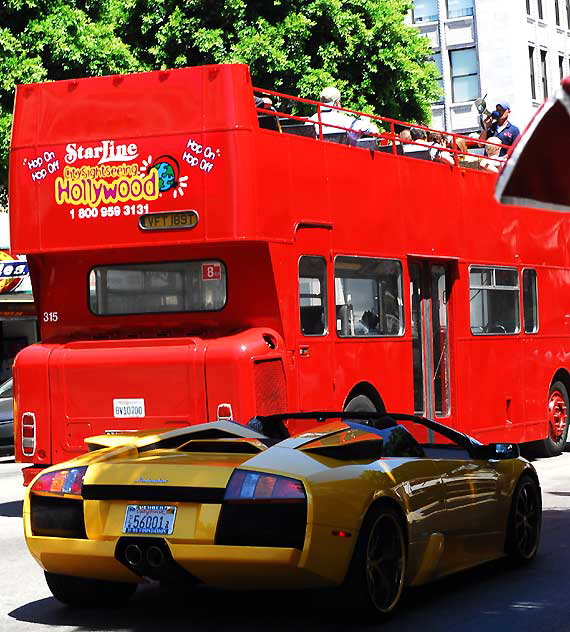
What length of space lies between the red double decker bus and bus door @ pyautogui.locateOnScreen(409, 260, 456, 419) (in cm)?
79

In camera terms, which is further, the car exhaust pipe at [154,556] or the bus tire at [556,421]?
the bus tire at [556,421]

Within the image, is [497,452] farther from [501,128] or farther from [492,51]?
[492,51]

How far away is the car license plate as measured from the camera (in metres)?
7.69

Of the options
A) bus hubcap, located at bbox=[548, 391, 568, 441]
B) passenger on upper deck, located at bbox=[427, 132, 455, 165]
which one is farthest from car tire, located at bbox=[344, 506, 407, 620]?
bus hubcap, located at bbox=[548, 391, 568, 441]

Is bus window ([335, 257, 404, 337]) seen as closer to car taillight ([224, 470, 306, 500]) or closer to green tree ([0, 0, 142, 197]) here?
car taillight ([224, 470, 306, 500])

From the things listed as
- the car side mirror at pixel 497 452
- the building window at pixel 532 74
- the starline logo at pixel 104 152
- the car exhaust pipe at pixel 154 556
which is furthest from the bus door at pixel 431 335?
the building window at pixel 532 74

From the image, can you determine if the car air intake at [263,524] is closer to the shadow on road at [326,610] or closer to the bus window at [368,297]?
the shadow on road at [326,610]

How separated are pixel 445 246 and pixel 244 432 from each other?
320 inches

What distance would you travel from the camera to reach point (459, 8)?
55406 mm

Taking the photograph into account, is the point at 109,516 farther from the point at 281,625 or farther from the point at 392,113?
the point at 392,113

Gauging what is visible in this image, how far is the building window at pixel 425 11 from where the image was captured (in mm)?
56406

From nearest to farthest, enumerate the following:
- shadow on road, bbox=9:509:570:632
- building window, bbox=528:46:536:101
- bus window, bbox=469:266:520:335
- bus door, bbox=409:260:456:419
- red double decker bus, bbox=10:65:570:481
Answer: shadow on road, bbox=9:509:570:632 < red double decker bus, bbox=10:65:570:481 < bus door, bbox=409:260:456:419 < bus window, bbox=469:266:520:335 < building window, bbox=528:46:536:101

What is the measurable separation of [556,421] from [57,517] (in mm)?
12651

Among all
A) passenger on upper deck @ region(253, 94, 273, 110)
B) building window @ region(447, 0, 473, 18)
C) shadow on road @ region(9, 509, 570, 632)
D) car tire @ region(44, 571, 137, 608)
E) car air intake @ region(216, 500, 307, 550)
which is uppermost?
building window @ region(447, 0, 473, 18)
